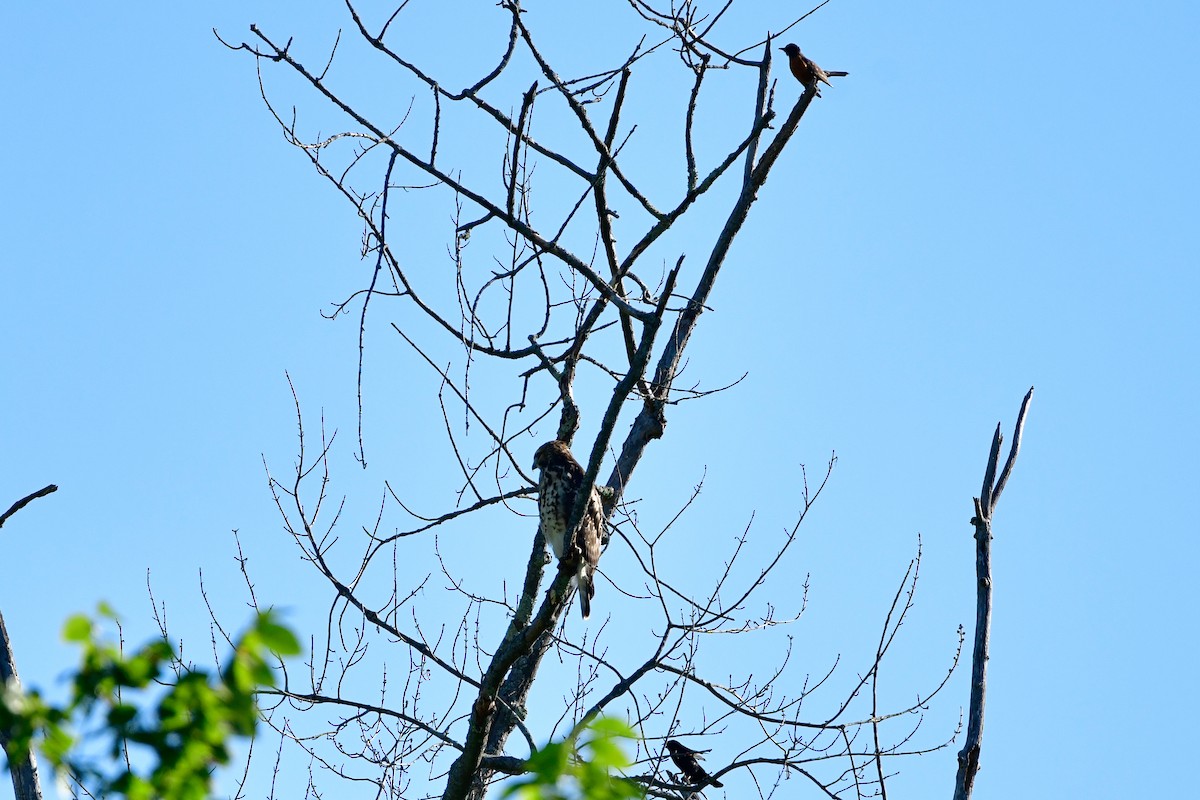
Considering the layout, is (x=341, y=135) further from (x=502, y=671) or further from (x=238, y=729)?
(x=238, y=729)

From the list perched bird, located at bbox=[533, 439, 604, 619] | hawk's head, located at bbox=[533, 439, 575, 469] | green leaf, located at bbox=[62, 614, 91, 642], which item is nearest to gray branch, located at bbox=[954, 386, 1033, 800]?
perched bird, located at bbox=[533, 439, 604, 619]

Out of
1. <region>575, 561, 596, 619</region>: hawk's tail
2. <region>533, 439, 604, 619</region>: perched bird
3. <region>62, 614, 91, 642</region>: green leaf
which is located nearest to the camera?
<region>62, 614, 91, 642</region>: green leaf

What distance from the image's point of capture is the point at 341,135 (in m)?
5.14

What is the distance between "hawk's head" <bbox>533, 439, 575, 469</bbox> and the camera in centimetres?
717

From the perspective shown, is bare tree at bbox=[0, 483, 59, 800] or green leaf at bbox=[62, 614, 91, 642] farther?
bare tree at bbox=[0, 483, 59, 800]

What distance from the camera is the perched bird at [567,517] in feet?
16.5

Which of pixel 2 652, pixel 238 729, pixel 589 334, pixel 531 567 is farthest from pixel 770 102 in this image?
pixel 238 729

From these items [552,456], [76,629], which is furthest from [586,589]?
[76,629]

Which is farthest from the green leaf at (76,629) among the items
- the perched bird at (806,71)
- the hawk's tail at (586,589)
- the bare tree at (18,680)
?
the perched bird at (806,71)

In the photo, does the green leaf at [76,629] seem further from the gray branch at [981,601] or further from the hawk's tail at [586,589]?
the hawk's tail at [586,589]

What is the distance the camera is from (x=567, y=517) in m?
6.51

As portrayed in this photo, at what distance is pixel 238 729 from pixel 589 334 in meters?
4.05

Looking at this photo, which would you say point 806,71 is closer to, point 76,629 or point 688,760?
point 688,760

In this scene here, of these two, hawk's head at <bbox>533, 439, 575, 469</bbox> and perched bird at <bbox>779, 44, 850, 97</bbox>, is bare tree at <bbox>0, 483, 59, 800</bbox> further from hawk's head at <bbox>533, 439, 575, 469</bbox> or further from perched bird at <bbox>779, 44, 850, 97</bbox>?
perched bird at <bbox>779, 44, 850, 97</bbox>
